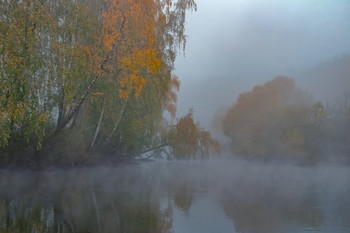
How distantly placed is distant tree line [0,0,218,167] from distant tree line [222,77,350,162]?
2181 centimetres

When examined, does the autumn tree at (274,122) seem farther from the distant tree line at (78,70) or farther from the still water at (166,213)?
the still water at (166,213)

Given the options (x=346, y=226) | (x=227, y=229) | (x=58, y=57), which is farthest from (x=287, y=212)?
(x=58, y=57)

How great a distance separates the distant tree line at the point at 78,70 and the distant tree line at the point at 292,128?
21.8 metres

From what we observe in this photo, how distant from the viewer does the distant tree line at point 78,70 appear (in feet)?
43.2

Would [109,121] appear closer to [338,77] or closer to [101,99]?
[101,99]

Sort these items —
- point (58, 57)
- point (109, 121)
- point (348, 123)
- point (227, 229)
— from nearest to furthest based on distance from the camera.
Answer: point (227, 229) → point (58, 57) → point (109, 121) → point (348, 123)

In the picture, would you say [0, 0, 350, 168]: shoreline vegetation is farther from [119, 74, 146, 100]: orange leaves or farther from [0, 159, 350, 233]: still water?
A: [0, 159, 350, 233]: still water

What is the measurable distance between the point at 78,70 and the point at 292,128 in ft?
112

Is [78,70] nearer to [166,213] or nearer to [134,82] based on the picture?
[134,82]

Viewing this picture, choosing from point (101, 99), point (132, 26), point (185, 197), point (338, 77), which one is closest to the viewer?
point (185, 197)

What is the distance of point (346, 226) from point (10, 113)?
32.1 ft

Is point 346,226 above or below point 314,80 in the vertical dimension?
below

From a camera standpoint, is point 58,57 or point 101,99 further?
point 101,99

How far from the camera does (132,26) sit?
1781 centimetres
